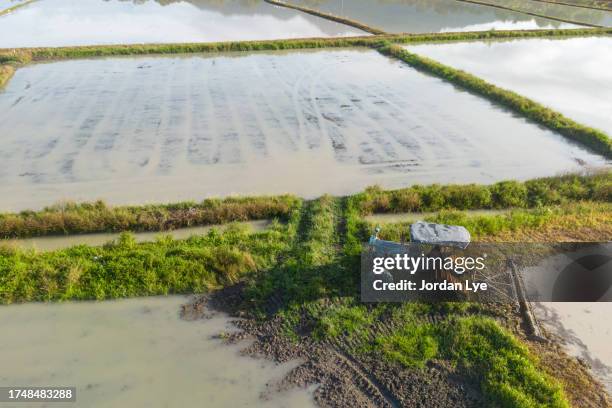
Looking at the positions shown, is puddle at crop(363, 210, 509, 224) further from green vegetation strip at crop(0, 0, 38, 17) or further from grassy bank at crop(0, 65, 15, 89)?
green vegetation strip at crop(0, 0, 38, 17)


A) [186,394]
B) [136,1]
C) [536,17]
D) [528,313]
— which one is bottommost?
[186,394]

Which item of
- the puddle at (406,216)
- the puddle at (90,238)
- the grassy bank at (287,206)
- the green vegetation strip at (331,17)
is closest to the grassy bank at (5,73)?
the grassy bank at (287,206)

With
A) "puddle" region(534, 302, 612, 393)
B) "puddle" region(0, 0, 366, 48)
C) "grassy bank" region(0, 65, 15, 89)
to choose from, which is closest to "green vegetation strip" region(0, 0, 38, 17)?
"puddle" region(0, 0, 366, 48)

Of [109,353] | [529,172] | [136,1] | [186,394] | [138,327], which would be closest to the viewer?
[186,394]

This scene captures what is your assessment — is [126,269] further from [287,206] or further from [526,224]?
[526,224]

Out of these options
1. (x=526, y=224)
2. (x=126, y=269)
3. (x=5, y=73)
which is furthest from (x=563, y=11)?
(x=126, y=269)

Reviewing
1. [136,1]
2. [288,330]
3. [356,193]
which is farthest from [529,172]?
[136,1]

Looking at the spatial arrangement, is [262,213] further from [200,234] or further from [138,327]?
[138,327]

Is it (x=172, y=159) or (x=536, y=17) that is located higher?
(x=536, y=17)
